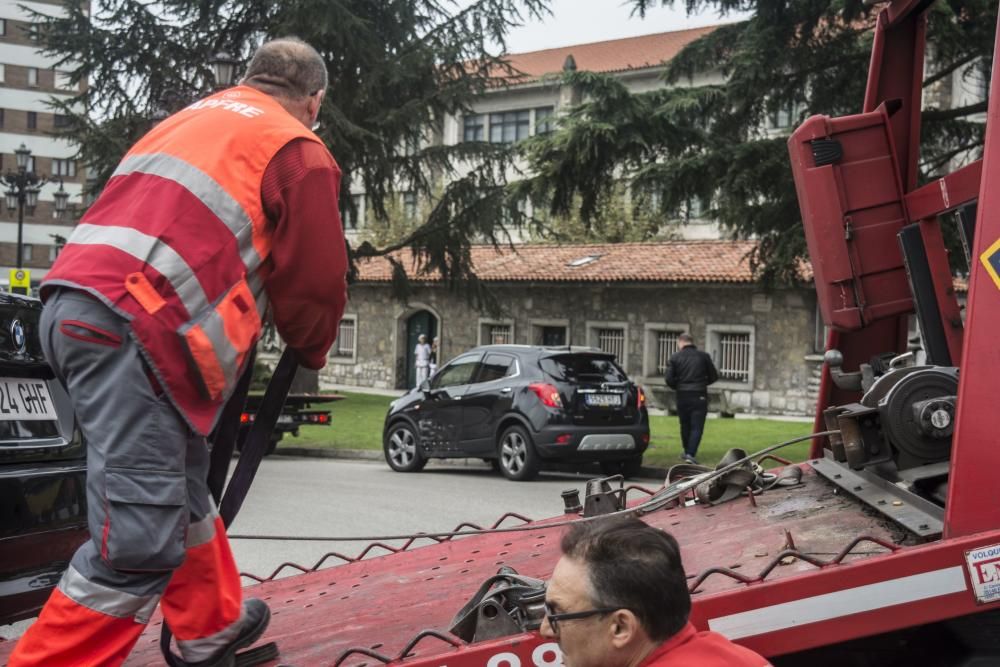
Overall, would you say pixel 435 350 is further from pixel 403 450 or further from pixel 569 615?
pixel 569 615

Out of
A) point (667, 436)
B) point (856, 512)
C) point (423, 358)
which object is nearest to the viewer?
point (856, 512)

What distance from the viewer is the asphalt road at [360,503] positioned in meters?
9.27

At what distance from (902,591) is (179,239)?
186 centimetres

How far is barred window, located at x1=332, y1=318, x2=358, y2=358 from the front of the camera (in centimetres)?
4156

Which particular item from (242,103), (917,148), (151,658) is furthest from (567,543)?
(917,148)

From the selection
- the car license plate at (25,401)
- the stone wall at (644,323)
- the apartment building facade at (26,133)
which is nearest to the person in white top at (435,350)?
the stone wall at (644,323)

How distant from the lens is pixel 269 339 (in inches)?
854

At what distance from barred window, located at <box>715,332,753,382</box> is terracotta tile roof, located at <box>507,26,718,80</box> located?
30.0 meters

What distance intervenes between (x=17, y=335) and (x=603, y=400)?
11.7 metres

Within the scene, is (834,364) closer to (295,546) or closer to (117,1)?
(295,546)

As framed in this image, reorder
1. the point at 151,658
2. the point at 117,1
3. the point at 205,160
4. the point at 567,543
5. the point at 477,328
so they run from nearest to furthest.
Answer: the point at 567,543
the point at 205,160
the point at 151,658
the point at 117,1
the point at 477,328

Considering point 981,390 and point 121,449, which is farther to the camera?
point 981,390

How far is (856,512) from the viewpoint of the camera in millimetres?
3562

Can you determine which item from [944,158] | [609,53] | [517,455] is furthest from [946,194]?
Answer: [609,53]
